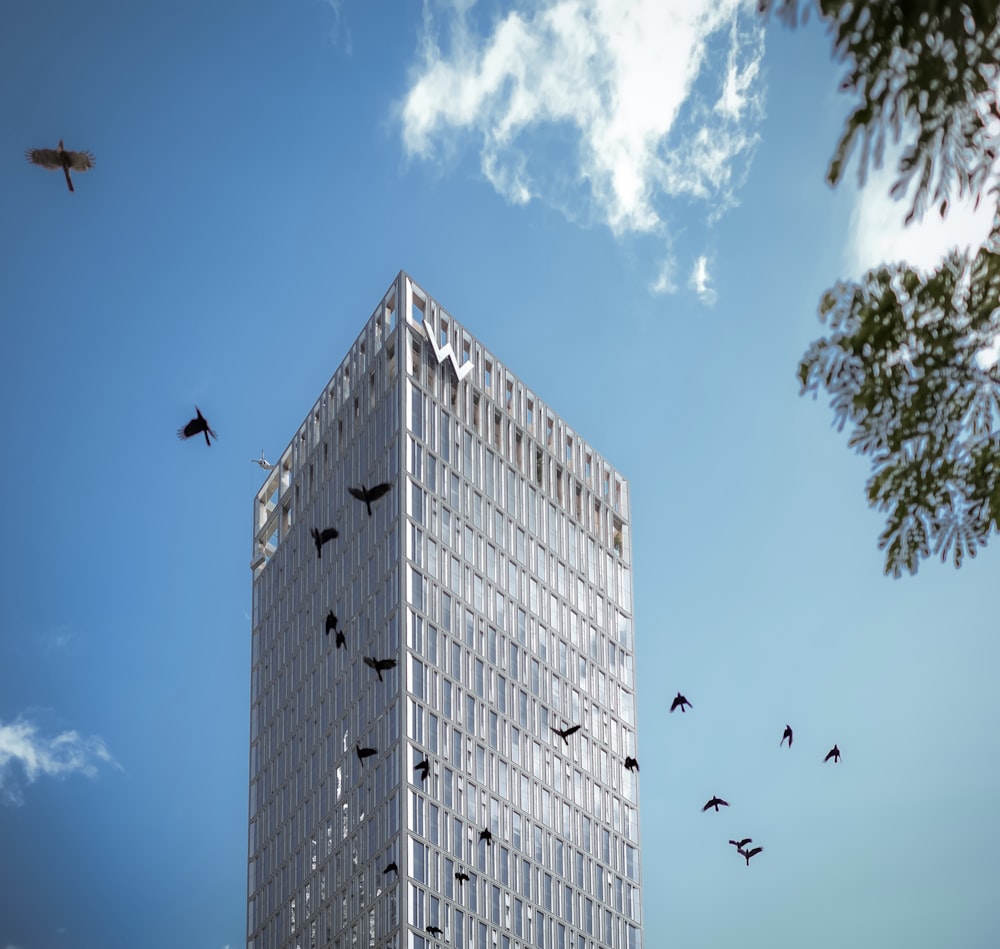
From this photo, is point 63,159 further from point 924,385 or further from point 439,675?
point 439,675

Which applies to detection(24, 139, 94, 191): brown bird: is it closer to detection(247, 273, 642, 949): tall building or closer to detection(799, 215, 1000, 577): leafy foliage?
detection(799, 215, 1000, 577): leafy foliage

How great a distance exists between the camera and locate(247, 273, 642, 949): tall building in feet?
311

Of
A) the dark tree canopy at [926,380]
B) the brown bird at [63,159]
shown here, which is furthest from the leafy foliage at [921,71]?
the brown bird at [63,159]

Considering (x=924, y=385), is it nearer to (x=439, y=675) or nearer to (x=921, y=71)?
(x=921, y=71)

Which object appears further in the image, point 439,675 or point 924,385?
point 439,675

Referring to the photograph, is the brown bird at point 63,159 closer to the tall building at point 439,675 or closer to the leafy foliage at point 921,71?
the leafy foliage at point 921,71

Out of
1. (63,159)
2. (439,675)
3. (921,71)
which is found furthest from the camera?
(439,675)

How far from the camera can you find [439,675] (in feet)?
320

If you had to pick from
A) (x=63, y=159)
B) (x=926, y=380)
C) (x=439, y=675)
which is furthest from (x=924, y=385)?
(x=439, y=675)

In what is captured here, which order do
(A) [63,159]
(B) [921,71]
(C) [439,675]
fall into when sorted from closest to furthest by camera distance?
1. (B) [921,71]
2. (A) [63,159]
3. (C) [439,675]

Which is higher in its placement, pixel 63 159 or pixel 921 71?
pixel 63 159

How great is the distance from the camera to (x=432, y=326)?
10625cm

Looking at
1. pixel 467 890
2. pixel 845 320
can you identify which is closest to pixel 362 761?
pixel 467 890

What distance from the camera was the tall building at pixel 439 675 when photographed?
311 ft
